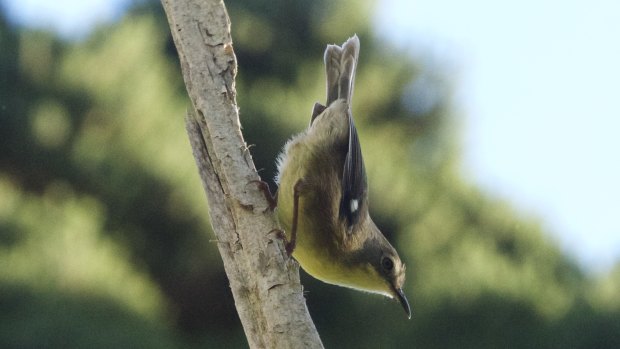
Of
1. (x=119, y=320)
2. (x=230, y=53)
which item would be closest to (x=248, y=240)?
(x=230, y=53)

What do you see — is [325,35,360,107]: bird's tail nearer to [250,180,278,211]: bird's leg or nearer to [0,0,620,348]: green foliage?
[250,180,278,211]: bird's leg

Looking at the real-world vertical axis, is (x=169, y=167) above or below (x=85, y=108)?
below

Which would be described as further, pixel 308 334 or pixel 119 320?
pixel 119 320

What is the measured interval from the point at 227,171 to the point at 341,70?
1.34m

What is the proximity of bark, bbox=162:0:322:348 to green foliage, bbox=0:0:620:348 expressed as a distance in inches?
171

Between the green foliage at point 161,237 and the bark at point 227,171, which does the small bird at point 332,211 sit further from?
the green foliage at point 161,237

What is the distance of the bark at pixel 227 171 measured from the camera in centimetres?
236

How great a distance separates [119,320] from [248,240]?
4686 millimetres

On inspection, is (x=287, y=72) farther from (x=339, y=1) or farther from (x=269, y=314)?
(x=269, y=314)

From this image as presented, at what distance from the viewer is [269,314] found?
7.58 ft

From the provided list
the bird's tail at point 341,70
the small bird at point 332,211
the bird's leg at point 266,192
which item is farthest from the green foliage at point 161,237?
the bird's leg at point 266,192

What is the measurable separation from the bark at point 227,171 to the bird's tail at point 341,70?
1.19 m

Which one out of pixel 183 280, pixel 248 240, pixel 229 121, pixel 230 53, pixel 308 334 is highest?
pixel 230 53

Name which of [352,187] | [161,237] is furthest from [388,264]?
[161,237]
